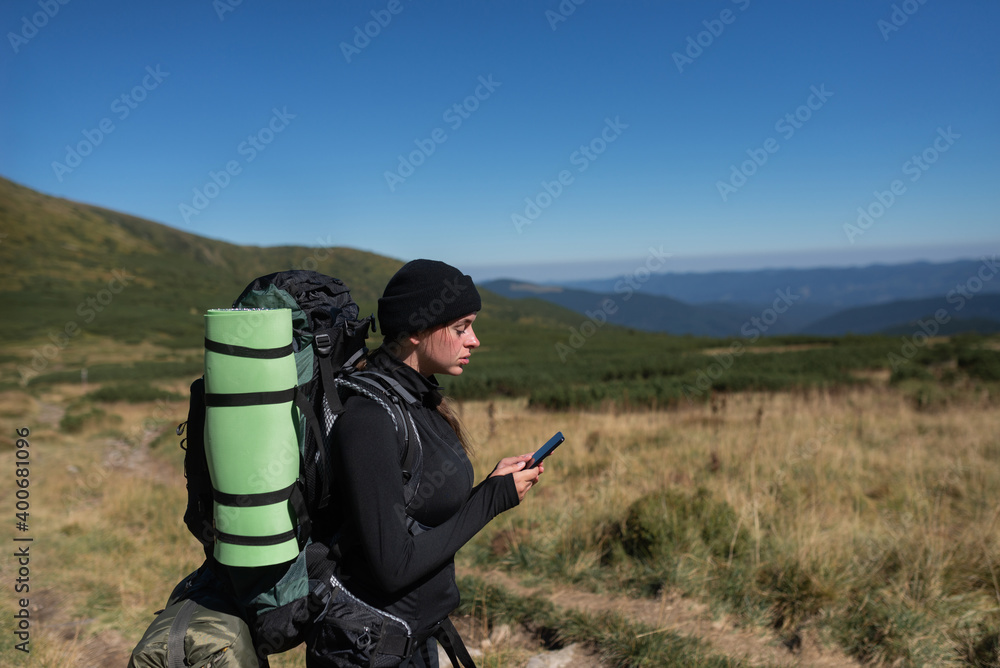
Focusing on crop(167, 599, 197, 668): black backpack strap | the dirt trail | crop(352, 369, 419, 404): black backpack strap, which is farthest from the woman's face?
the dirt trail

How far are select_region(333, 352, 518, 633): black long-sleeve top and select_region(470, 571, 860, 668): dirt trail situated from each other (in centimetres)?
192

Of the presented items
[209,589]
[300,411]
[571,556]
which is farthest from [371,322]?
[571,556]

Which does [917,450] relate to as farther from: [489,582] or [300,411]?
[300,411]

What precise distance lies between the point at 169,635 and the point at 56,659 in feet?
6.92

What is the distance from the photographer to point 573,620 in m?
3.28

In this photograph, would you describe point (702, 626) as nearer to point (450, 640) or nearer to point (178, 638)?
point (450, 640)

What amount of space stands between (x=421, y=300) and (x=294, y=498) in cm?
65

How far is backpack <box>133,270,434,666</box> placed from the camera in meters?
1.50

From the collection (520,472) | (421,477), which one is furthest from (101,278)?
(520,472)

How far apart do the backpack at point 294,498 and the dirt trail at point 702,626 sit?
219cm

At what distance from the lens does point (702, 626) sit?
3332mm

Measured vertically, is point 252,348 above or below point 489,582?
above

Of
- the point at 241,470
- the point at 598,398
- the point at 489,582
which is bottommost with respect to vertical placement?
the point at 598,398

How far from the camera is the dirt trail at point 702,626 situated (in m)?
3.04
